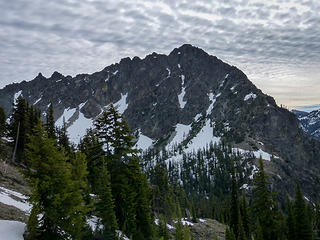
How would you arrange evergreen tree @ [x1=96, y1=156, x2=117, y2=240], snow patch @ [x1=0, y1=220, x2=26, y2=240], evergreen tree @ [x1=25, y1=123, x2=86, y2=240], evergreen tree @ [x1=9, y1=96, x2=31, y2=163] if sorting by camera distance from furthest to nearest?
1. evergreen tree @ [x1=9, y1=96, x2=31, y2=163]
2. evergreen tree @ [x1=96, y1=156, x2=117, y2=240]
3. evergreen tree @ [x1=25, y1=123, x2=86, y2=240]
4. snow patch @ [x1=0, y1=220, x2=26, y2=240]

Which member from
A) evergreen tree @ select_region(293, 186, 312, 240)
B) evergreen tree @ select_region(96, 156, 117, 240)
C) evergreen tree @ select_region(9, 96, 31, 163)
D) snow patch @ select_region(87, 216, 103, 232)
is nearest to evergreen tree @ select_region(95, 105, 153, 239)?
snow patch @ select_region(87, 216, 103, 232)

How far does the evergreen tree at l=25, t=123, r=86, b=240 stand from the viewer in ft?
59.9

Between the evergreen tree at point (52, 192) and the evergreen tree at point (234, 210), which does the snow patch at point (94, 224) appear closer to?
the evergreen tree at point (52, 192)

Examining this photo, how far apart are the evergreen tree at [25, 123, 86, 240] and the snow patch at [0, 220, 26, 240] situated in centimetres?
133

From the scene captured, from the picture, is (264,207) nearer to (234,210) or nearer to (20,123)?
(234,210)

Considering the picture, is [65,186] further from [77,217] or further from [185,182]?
[185,182]

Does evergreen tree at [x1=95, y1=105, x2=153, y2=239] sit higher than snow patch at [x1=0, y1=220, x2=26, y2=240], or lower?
higher

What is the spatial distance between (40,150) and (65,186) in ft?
9.00

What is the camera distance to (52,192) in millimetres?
18531

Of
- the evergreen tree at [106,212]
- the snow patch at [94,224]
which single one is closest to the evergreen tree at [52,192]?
the evergreen tree at [106,212]

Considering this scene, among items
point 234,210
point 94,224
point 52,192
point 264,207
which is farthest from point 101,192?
point 234,210

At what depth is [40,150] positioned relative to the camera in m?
19.1

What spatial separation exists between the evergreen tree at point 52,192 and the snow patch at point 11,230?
1333 mm

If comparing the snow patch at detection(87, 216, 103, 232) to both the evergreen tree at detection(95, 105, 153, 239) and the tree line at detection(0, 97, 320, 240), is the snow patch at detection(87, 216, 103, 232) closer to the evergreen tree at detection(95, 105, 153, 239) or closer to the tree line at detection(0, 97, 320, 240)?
the tree line at detection(0, 97, 320, 240)
